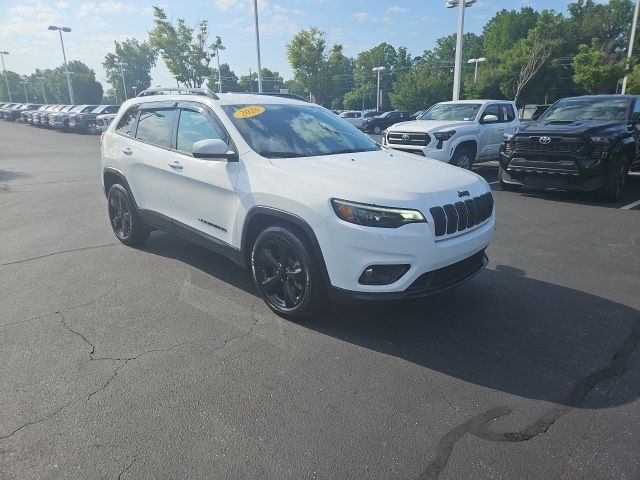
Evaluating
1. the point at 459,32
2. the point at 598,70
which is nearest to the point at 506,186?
the point at 459,32

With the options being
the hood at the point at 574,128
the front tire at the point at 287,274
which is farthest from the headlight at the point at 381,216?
the hood at the point at 574,128

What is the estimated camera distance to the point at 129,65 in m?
94.7

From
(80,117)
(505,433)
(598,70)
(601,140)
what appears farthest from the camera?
(80,117)

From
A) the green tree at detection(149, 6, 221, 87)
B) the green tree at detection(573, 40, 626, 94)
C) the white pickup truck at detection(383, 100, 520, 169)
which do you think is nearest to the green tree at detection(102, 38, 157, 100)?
the green tree at detection(149, 6, 221, 87)

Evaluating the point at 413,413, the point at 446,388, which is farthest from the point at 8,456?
the point at 446,388

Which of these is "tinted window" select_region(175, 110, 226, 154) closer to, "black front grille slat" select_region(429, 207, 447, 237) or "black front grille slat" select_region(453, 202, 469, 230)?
"black front grille slat" select_region(429, 207, 447, 237)

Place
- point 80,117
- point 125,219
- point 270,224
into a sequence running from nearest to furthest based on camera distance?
point 270,224
point 125,219
point 80,117

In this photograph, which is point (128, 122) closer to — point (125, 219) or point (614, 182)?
point (125, 219)

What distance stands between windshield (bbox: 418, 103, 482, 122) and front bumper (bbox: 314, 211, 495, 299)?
28.7 feet

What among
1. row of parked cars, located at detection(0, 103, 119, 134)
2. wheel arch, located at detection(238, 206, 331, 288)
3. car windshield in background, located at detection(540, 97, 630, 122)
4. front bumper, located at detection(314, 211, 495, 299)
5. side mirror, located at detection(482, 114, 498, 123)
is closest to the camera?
front bumper, located at detection(314, 211, 495, 299)

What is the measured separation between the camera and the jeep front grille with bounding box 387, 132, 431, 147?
1001 cm

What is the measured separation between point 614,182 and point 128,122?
7.84 metres

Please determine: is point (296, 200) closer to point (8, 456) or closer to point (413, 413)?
point (413, 413)

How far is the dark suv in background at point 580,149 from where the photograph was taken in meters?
7.62
